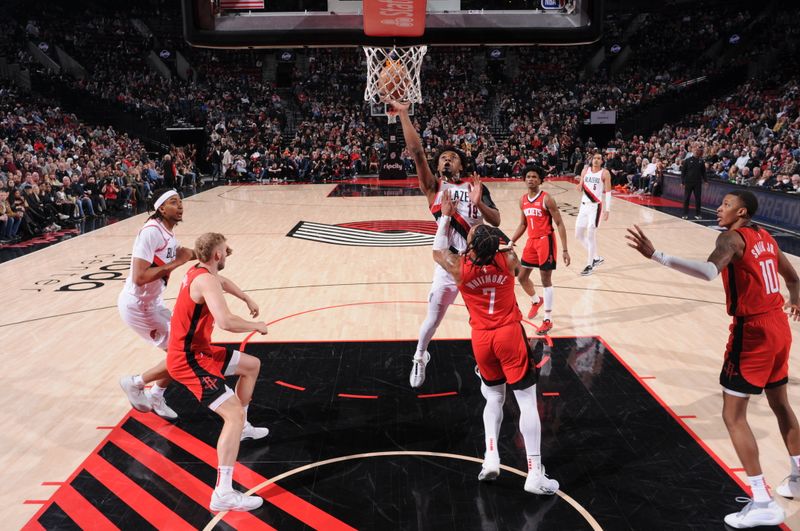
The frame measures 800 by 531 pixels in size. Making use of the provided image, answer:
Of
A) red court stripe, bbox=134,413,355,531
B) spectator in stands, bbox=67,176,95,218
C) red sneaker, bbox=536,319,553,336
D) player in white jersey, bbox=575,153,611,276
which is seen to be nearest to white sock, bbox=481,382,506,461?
red court stripe, bbox=134,413,355,531

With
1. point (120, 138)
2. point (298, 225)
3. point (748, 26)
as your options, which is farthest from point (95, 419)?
point (748, 26)

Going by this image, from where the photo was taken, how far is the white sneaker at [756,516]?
3543 mm

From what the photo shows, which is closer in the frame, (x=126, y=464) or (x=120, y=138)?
(x=126, y=464)

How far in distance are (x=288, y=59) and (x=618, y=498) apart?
105 ft

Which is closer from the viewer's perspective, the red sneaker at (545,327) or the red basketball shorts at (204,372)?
the red basketball shorts at (204,372)

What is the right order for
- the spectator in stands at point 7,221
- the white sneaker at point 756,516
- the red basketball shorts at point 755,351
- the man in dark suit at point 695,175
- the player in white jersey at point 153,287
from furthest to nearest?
the man in dark suit at point 695,175
the spectator in stands at point 7,221
the player in white jersey at point 153,287
the red basketball shorts at point 755,351
the white sneaker at point 756,516

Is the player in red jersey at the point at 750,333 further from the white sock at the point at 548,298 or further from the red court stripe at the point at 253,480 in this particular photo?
the white sock at the point at 548,298

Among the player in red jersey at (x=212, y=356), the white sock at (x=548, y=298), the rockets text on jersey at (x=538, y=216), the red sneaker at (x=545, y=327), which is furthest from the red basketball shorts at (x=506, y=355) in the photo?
the rockets text on jersey at (x=538, y=216)

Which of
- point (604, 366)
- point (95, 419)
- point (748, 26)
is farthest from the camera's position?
point (748, 26)

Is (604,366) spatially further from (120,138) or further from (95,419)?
(120,138)

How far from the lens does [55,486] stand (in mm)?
4098

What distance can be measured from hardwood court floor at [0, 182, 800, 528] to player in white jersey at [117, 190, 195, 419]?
0.41m

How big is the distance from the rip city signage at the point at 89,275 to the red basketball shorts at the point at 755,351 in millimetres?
8195

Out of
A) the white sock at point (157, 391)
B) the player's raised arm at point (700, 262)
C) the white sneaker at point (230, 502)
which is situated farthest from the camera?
the white sock at point (157, 391)
